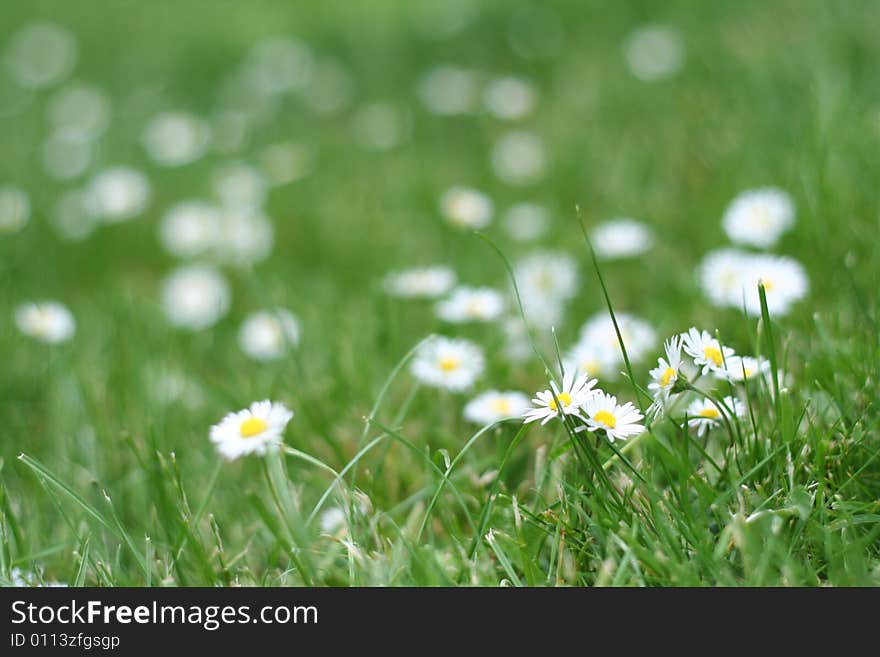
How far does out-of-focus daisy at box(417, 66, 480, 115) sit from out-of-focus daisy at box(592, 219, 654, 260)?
1.25 m

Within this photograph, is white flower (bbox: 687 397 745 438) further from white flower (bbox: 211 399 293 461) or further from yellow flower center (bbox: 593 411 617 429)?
white flower (bbox: 211 399 293 461)

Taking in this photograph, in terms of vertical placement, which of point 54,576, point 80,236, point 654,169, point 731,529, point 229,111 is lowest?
point 731,529

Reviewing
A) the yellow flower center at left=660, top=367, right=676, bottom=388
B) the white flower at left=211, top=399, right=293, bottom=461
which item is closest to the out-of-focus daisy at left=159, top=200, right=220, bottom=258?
the white flower at left=211, top=399, right=293, bottom=461

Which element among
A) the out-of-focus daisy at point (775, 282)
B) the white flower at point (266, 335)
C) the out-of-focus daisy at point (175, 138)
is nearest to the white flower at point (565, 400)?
the out-of-focus daisy at point (775, 282)

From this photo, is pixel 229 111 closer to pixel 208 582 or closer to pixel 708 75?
pixel 708 75

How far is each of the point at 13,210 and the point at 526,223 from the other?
5.57 ft

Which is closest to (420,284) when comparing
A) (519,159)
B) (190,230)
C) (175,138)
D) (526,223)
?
(526,223)

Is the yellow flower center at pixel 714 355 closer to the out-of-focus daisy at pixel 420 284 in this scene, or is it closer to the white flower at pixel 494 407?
the white flower at pixel 494 407

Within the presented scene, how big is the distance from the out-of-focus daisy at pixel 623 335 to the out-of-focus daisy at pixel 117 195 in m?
1.85

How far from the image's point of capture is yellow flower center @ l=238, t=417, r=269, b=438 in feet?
4.01

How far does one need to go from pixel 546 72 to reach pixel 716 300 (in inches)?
75.0

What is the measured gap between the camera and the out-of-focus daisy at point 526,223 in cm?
250
